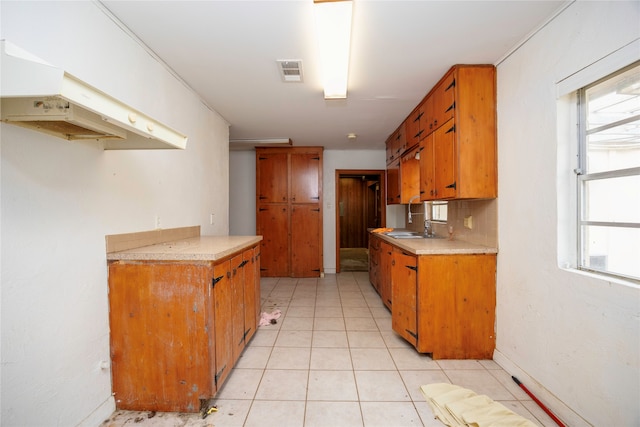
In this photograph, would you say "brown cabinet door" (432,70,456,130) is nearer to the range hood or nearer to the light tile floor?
the light tile floor

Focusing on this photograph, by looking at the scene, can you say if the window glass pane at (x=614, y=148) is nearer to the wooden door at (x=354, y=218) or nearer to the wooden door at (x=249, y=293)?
the wooden door at (x=249, y=293)

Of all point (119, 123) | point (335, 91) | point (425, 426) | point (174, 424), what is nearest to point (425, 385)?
point (425, 426)

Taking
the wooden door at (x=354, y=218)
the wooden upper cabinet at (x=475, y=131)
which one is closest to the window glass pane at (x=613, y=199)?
the wooden upper cabinet at (x=475, y=131)

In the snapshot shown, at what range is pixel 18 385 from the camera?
117cm

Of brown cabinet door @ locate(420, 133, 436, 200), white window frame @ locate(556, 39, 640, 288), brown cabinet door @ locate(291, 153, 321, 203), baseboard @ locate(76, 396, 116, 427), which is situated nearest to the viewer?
baseboard @ locate(76, 396, 116, 427)

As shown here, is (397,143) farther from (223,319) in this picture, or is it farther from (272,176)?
(223,319)

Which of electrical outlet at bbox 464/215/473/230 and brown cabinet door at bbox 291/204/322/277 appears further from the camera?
brown cabinet door at bbox 291/204/322/277

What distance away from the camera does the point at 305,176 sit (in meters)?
5.09

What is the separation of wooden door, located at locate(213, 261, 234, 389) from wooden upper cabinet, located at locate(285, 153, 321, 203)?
10.7 ft

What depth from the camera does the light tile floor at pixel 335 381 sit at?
1.62 metres

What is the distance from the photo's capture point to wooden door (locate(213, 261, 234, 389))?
173 centimetres

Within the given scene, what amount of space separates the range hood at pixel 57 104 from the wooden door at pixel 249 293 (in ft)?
3.96

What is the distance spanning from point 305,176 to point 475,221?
3.20 metres

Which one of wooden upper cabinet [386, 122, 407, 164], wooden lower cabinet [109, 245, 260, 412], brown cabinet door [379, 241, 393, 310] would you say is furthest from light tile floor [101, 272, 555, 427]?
wooden upper cabinet [386, 122, 407, 164]
